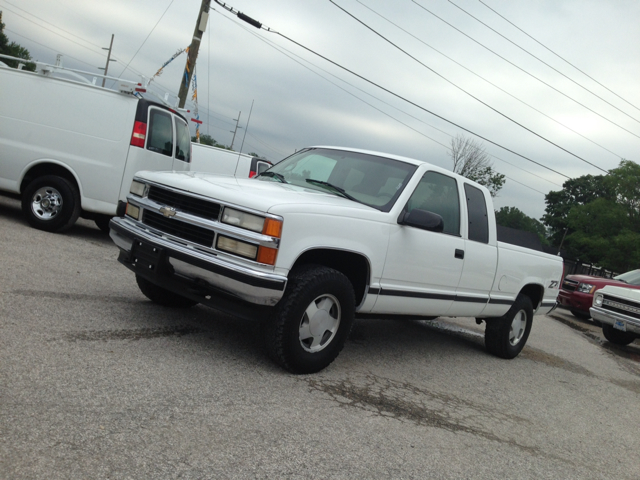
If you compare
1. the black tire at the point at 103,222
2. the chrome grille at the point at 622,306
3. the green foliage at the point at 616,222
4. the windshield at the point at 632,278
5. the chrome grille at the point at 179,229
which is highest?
the green foliage at the point at 616,222

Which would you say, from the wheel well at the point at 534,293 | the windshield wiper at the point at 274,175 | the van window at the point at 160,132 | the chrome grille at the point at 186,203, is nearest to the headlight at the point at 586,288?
the wheel well at the point at 534,293

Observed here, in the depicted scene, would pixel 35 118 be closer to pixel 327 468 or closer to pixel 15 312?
pixel 15 312

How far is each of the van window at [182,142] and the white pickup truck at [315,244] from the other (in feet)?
13.0

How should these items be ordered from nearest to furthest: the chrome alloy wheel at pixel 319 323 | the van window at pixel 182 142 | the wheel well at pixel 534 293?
the chrome alloy wheel at pixel 319 323
the wheel well at pixel 534 293
the van window at pixel 182 142

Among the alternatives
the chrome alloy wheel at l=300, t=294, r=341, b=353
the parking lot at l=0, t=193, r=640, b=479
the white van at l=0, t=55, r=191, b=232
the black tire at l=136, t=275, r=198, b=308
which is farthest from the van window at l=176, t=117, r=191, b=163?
the chrome alloy wheel at l=300, t=294, r=341, b=353

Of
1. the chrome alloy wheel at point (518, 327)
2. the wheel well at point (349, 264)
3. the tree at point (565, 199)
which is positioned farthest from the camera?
the tree at point (565, 199)

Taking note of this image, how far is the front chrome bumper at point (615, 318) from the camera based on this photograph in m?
11.0

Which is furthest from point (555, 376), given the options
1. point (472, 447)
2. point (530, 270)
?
point (472, 447)

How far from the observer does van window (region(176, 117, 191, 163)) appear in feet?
31.4

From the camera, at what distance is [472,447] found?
3939 mm

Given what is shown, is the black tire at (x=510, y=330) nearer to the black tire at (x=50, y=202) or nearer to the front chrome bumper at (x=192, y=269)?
the front chrome bumper at (x=192, y=269)

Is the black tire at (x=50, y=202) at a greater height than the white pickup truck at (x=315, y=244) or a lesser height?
lesser

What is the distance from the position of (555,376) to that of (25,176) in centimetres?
786

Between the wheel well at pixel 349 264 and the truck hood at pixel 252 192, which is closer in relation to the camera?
the truck hood at pixel 252 192
